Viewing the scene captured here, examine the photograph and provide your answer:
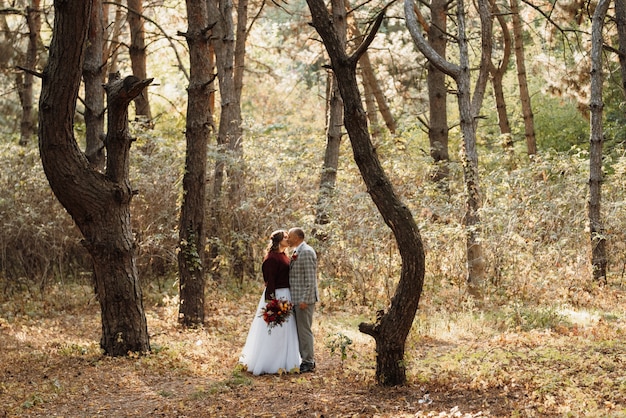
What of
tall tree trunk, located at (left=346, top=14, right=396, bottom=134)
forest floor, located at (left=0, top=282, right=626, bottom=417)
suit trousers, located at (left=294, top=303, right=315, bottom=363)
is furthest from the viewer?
tall tree trunk, located at (left=346, top=14, right=396, bottom=134)

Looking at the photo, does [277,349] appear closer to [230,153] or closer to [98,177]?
[98,177]

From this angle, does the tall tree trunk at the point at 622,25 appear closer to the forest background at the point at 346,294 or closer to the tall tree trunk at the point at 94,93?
the forest background at the point at 346,294

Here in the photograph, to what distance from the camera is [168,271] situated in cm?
1557

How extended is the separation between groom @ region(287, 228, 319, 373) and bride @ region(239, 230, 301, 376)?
105mm

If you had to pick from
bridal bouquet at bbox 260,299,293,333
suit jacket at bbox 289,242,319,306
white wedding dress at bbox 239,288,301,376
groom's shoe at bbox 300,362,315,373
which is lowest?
groom's shoe at bbox 300,362,315,373

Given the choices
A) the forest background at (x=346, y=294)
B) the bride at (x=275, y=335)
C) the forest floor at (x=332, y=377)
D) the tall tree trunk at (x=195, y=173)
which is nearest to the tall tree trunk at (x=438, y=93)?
the forest background at (x=346, y=294)

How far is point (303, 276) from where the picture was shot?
30.4 ft

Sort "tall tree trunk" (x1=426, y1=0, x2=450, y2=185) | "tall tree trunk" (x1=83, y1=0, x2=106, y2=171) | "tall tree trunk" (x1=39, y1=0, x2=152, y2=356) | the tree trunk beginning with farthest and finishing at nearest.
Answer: "tall tree trunk" (x1=426, y1=0, x2=450, y2=185) → "tall tree trunk" (x1=83, y1=0, x2=106, y2=171) → "tall tree trunk" (x1=39, y1=0, x2=152, y2=356) → the tree trunk

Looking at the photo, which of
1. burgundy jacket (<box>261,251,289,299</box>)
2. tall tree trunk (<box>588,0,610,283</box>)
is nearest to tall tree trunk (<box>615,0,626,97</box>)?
tall tree trunk (<box>588,0,610,283</box>)

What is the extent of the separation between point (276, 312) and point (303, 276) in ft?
1.90

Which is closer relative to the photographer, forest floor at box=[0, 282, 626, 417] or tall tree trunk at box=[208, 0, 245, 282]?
forest floor at box=[0, 282, 626, 417]

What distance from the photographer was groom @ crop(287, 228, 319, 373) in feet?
30.3

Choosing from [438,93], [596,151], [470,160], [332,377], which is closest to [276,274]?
[332,377]

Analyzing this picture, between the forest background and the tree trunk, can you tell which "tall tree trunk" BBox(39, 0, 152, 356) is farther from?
the tree trunk
